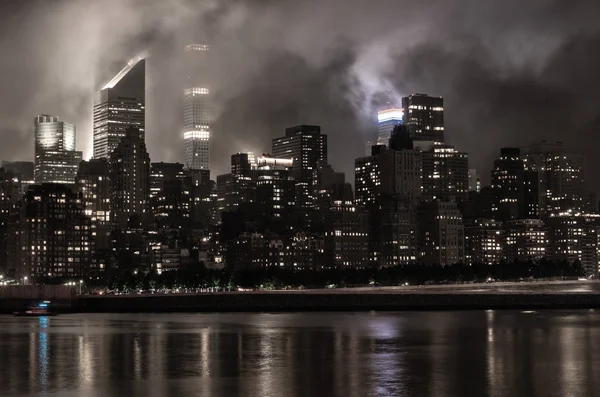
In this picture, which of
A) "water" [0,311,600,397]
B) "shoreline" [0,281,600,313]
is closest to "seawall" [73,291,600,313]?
"shoreline" [0,281,600,313]

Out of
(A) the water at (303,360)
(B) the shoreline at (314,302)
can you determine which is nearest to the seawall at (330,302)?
(B) the shoreline at (314,302)

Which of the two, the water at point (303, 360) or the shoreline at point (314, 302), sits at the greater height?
Result: the shoreline at point (314, 302)

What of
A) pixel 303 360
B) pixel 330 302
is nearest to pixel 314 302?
pixel 330 302

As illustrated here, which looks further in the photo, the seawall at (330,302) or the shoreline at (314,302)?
the seawall at (330,302)

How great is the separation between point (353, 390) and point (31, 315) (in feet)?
337

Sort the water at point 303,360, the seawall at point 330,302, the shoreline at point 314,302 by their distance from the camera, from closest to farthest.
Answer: the water at point 303,360, the shoreline at point 314,302, the seawall at point 330,302

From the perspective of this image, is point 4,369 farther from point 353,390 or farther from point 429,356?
point 429,356

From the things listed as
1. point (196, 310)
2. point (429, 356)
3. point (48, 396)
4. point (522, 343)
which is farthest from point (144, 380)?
point (196, 310)

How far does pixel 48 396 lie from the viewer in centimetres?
4819

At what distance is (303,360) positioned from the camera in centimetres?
6456

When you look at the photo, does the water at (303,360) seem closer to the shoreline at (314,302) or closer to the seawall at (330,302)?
the shoreline at (314,302)

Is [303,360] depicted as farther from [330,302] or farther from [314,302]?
[314,302]

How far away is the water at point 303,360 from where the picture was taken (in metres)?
50.6

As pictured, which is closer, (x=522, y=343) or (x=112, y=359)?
(x=112, y=359)
